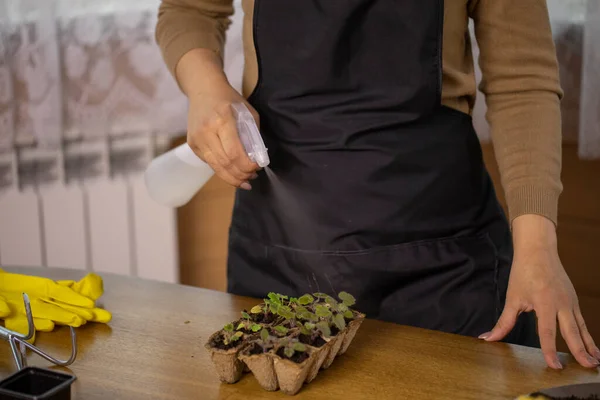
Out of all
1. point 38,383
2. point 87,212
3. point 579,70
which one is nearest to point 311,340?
point 38,383

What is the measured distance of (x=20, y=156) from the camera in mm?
1756

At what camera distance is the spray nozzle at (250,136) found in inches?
39.3

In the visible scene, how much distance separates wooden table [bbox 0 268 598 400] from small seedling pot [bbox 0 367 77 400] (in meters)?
0.07

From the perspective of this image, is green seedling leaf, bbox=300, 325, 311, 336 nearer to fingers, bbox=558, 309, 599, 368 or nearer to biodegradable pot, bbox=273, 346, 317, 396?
biodegradable pot, bbox=273, 346, 317, 396

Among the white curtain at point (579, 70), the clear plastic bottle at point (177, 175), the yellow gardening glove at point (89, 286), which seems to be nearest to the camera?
the yellow gardening glove at point (89, 286)

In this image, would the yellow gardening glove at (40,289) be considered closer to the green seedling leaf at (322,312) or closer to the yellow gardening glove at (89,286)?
the yellow gardening glove at (89,286)

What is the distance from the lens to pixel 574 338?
34.3 inches

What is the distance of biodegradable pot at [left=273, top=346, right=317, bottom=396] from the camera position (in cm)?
74

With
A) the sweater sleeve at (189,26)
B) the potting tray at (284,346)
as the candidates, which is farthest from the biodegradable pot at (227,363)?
the sweater sleeve at (189,26)

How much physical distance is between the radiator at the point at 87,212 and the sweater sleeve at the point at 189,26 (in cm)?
60

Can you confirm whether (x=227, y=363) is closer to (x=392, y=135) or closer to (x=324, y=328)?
(x=324, y=328)

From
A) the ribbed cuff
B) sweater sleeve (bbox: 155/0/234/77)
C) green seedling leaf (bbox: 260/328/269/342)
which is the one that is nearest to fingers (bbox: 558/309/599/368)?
the ribbed cuff

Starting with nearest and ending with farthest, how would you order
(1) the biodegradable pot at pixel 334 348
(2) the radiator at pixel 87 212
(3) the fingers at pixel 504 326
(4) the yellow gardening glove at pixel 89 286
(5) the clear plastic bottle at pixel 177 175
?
(1) the biodegradable pot at pixel 334 348 < (3) the fingers at pixel 504 326 < (4) the yellow gardening glove at pixel 89 286 < (5) the clear plastic bottle at pixel 177 175 < (2) the radiator at pixel 87 212

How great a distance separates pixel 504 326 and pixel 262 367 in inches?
12.6
